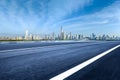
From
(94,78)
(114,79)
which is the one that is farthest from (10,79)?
(114,79)

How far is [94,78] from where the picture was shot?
15.4 feet

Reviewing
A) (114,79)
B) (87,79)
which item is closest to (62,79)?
(87,79)

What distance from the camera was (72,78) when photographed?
467 centimetres

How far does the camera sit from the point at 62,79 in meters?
4.49

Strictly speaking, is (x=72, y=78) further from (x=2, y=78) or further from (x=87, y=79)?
(x=2, y=78)

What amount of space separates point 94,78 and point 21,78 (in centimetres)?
188

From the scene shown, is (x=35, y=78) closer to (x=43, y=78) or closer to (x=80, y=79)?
(x=43, y=78)

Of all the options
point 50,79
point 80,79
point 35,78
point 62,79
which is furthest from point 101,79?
point 35,78

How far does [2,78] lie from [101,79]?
98.3 inches

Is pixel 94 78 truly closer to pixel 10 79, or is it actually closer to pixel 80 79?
pixel 80 79

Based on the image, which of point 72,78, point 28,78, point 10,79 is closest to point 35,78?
point 28,78

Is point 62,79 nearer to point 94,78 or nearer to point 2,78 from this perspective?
point 94,78

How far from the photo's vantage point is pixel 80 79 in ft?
14.9

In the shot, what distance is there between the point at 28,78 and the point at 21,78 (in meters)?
0.18
